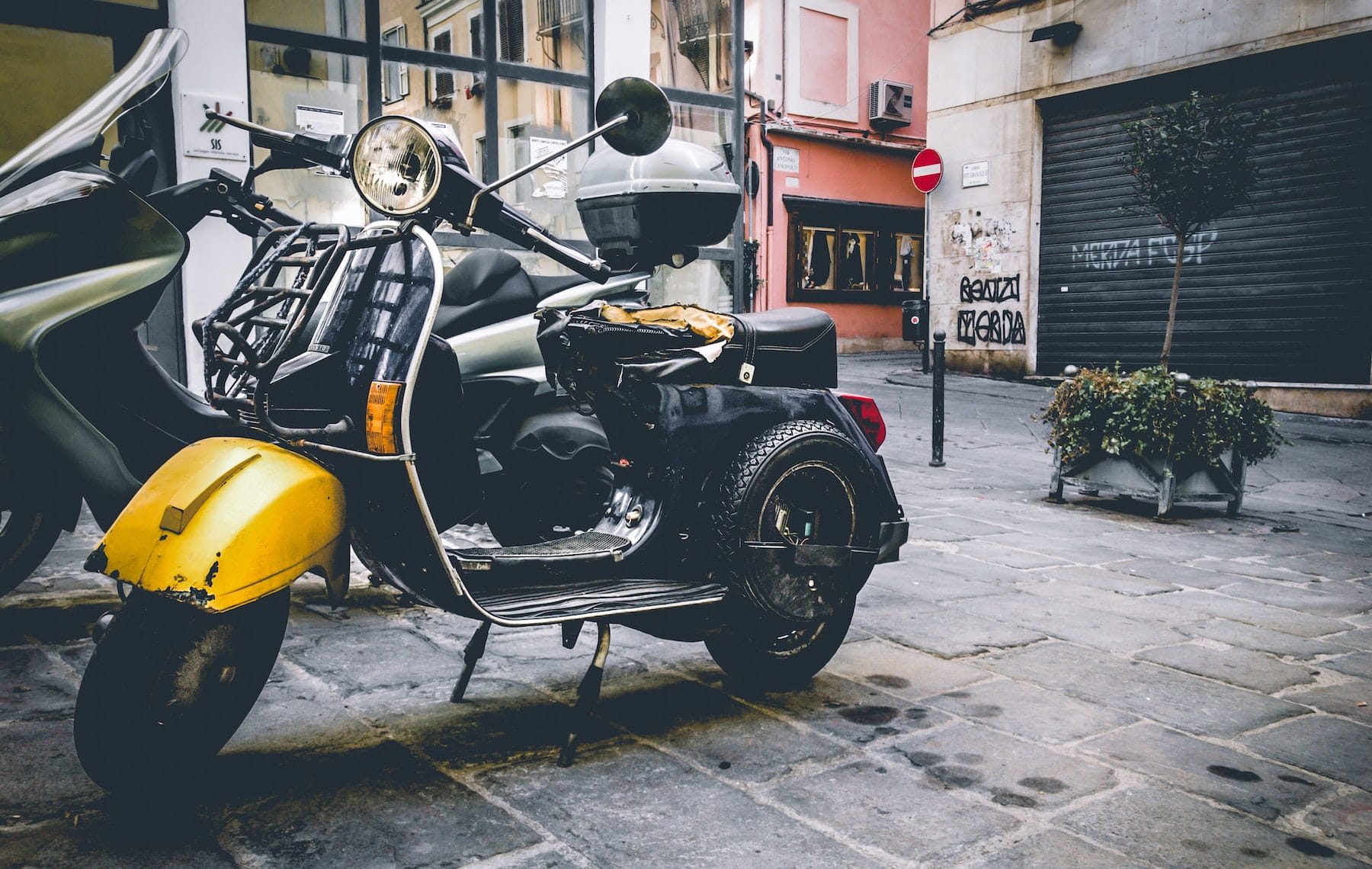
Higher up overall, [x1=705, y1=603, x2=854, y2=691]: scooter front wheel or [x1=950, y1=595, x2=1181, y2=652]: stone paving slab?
[x1=705, y1=603, x2=854, y2=691]: scooter front wheel

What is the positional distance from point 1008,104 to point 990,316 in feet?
9.77

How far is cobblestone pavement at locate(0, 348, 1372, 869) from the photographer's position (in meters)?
2.25

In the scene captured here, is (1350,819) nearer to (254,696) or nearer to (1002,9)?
(254,696)

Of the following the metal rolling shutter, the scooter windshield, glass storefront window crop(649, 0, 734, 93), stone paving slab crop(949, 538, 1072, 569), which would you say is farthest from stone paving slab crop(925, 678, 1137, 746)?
the metal rolling shutter

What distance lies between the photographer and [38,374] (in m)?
3.25

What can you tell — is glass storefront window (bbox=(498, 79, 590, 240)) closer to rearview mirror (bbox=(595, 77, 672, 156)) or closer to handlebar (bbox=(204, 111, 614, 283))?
handlebar (bbox=(204, 111, 614, 283))

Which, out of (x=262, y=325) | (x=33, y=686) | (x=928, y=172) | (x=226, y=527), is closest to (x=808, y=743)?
(x=226, y=527)

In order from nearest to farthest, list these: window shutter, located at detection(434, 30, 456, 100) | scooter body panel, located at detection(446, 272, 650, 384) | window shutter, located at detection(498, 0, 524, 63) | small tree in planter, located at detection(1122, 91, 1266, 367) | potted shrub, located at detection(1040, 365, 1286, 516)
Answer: scooter body panel, located at detection(446, 272, 650, 384) → potted shrub, located at detection(1040, 365, 1286, 516) → window shutter, located at detection(434, 30, 456, 100) → window shutter, located at detection(498, 0, 524, 63) → small tree in planter, located at detection(1122, 91, 1266, 367)

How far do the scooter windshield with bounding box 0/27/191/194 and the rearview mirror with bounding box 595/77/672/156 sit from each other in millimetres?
1848

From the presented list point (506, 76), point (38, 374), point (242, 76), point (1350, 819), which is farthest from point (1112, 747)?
point (506, 76)

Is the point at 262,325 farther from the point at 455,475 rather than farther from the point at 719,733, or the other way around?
the point at 719,733

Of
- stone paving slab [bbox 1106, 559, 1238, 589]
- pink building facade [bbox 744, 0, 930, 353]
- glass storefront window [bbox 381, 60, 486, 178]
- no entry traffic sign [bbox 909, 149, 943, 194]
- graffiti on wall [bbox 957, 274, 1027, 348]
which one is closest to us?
stone paving slab [bbox 1106, 559, 1238, 589]

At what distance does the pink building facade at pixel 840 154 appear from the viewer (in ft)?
70.0

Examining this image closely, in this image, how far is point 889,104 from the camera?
74.2 feet
